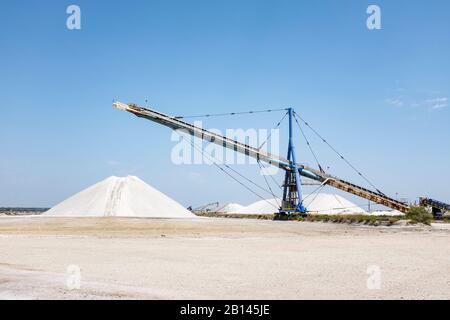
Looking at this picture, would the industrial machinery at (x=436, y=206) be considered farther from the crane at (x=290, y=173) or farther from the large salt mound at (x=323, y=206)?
the large salt mound at (x=323, y=206)

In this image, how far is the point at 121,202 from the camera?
5078cm

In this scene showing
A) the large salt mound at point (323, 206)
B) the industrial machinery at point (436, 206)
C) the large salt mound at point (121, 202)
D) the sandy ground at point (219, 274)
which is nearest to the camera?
the sandy ground at point (219, 274)

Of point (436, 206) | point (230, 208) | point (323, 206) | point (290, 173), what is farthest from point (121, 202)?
point (230, 208)

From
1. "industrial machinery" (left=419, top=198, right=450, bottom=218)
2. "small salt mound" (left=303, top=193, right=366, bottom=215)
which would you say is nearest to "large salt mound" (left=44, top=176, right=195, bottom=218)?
"industrial machinery" (left=419, top=198, right=450, bottom=218)

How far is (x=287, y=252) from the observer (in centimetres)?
1639

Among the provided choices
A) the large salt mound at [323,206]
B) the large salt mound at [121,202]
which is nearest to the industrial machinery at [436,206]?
the large salt mound at [121,202]

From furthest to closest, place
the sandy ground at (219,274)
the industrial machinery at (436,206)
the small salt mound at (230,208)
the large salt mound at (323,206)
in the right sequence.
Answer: the small salt mound at (230,208) → the large salt mound at (323,206) → the industrial machinery at (436,206) → the sandy ground at (219,274)

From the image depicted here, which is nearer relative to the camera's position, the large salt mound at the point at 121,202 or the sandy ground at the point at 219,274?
the sandy ground at the point at 219,274

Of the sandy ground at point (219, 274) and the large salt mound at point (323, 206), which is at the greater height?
the sandy ground at point (219, 274)

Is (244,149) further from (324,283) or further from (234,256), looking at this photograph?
(324,283)

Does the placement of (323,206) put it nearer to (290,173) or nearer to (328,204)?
(328,204)

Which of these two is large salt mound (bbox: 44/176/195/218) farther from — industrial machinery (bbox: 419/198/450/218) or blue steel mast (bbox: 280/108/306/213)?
industrial machinery (bbox: 419/198/450/218)

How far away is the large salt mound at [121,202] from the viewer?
162ft
